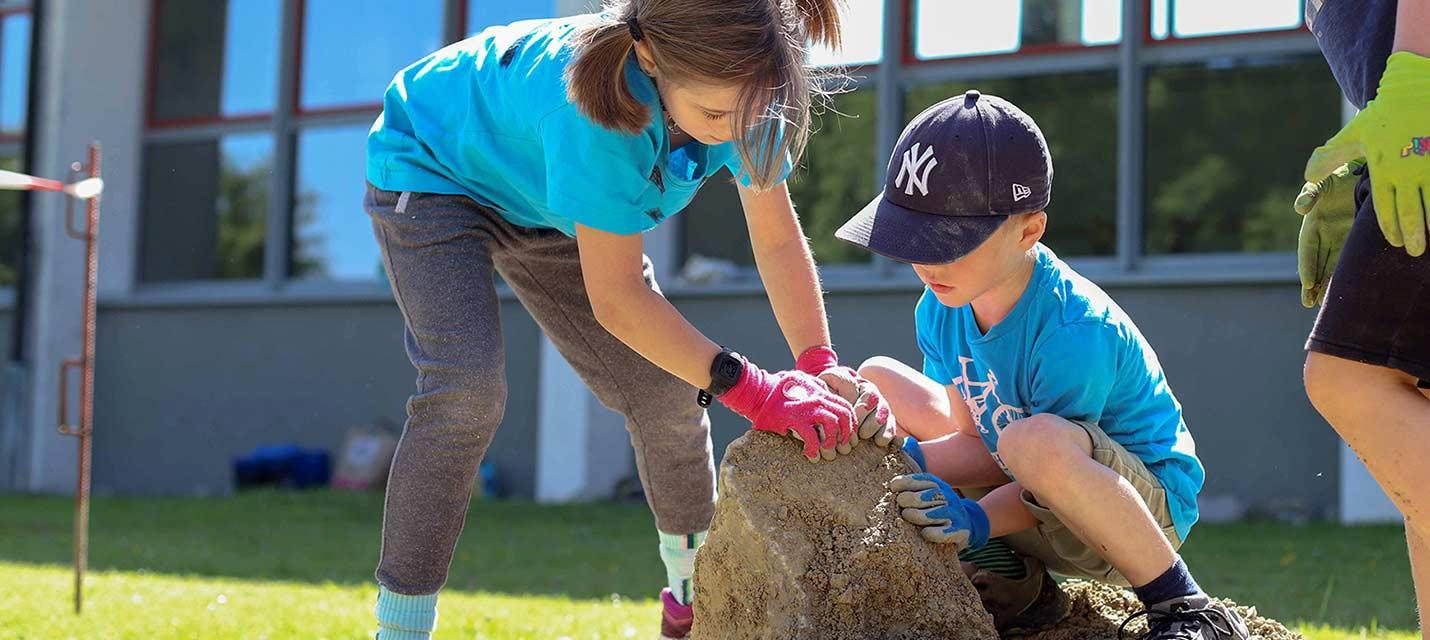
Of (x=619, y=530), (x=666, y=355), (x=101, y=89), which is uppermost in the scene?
(x=101, y=89)

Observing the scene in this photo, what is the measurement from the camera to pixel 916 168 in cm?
279

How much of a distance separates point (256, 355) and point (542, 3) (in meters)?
3.34

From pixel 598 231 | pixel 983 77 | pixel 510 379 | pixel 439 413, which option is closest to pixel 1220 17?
pixel 983 77

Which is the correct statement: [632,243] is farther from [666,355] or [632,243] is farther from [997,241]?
[997,241]

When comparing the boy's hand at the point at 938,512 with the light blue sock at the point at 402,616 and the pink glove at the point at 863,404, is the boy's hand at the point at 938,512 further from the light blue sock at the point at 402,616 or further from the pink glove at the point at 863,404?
the light blue sock at the point at 402,616

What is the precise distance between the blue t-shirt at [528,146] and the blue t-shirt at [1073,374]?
630 millimetres

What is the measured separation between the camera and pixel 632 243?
8.91 ft

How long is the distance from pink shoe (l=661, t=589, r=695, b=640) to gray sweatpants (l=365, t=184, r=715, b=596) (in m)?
0.32

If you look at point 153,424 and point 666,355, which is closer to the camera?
point 666,355

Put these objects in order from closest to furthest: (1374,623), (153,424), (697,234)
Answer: (1374,623)
(697,234)
(153,424)

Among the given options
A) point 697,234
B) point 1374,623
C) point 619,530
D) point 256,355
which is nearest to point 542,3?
point 697,234

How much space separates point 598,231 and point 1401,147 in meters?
1.35

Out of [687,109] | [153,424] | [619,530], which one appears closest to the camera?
[687,109]

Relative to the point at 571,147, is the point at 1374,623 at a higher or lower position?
lower
